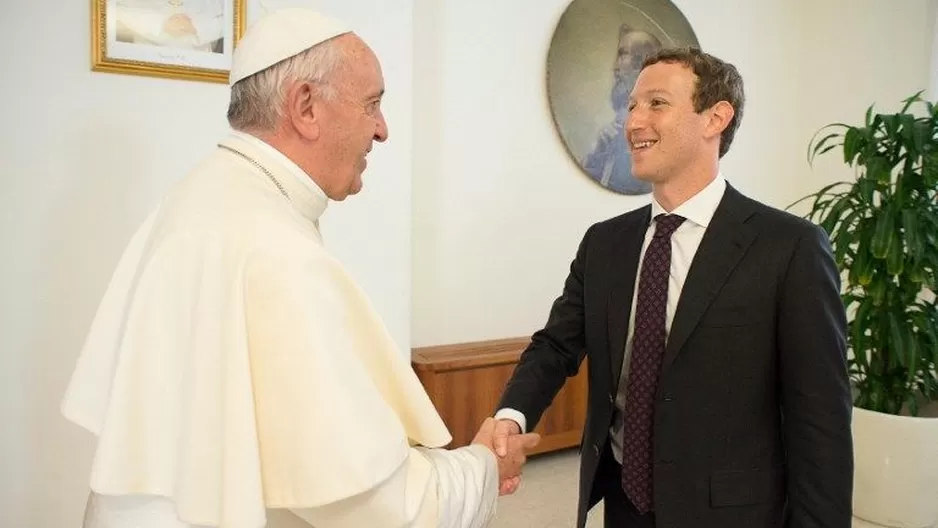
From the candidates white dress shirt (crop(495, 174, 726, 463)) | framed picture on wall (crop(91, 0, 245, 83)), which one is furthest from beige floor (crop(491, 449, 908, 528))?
framed picture on wall (crop(91, 0, 245, 83))

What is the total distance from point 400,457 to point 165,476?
0.36 metres

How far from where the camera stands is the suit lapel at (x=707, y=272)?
52.4 inches

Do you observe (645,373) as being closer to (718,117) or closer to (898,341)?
(718,117)

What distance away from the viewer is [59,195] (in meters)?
2.14

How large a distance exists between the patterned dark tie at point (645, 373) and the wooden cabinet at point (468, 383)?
1670 millimetres

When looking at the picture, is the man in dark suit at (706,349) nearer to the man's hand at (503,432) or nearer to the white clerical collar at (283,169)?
the man's hand at (503,432)

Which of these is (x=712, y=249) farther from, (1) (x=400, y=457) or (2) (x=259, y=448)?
(2) (x=259, y=448)

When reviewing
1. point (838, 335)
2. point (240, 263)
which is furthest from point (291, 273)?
point (838, 335)

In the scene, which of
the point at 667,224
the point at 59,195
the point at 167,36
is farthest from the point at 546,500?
the point at 167,36

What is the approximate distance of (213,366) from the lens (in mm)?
979

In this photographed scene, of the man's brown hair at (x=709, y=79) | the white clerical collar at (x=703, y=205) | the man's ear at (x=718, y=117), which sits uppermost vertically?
the man's brown hair at (x=709, y=79)

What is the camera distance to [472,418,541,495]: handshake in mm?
1438

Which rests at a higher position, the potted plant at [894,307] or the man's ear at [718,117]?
the man's ear at [718,117]

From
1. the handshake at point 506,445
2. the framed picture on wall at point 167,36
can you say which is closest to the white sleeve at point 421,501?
the handshake at point 506,445
